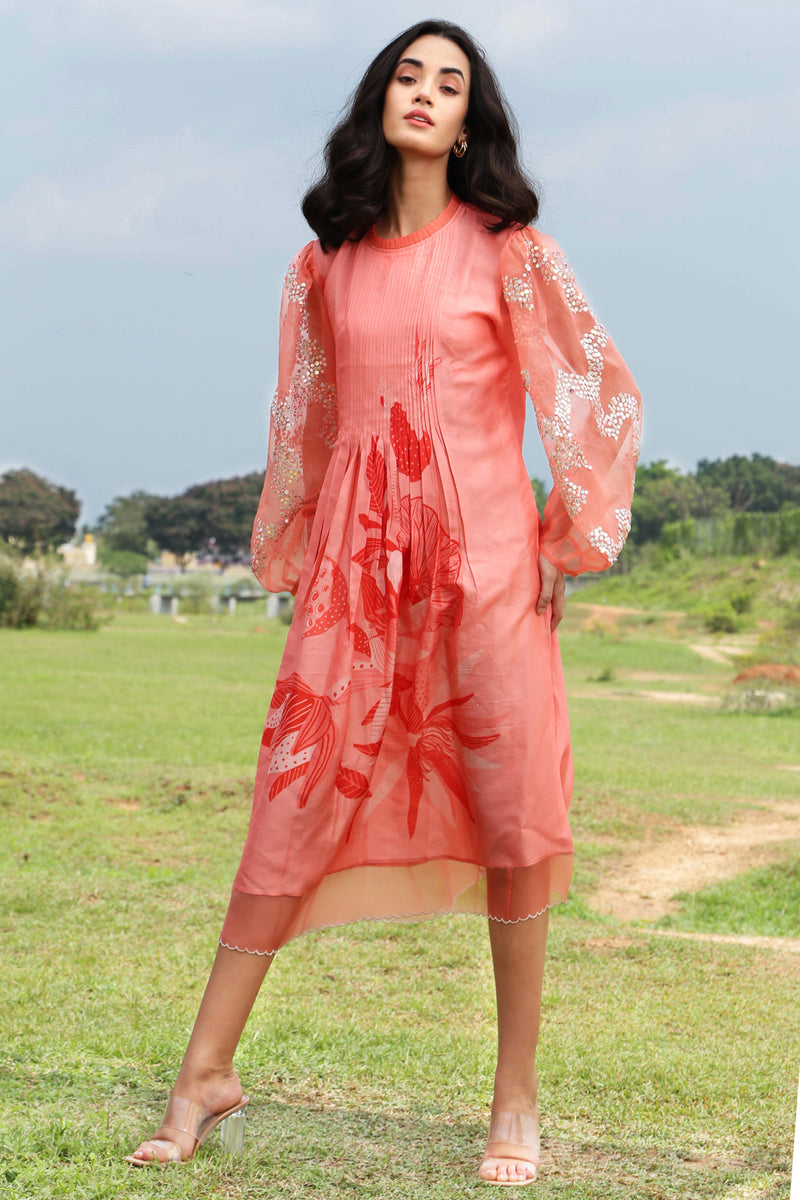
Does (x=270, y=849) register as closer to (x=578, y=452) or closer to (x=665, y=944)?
(x=578, y=452)

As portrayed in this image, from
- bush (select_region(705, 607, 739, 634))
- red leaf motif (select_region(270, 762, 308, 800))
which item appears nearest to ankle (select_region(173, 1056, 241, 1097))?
red leaf motif (select_region(270, 762, 308, 800))

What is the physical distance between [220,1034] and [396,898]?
39 cm

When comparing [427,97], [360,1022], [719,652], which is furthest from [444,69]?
[719,652]

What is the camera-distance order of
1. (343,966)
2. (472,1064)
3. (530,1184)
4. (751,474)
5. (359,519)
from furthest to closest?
(751,474), (343,966), (472,1064), (359,519), (530,1184)

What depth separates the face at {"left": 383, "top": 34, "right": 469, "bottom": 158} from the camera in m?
2.13

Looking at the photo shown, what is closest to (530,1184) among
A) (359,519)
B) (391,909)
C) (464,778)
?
(391,909)

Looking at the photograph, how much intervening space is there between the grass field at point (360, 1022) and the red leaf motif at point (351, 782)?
57 cm

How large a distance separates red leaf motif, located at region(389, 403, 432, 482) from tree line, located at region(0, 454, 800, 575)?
123 ft

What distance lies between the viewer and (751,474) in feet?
146

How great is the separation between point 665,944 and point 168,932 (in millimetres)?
1455

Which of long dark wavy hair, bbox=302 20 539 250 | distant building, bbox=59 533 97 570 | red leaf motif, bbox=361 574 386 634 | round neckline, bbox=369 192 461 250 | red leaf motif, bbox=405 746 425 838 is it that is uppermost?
distant building, bbox=59 533 97 570

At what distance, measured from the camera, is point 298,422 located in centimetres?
236

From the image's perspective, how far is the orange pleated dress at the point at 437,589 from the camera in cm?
204

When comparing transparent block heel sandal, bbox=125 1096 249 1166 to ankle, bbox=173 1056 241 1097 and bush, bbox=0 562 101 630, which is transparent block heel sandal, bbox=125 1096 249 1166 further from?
bush, bbox=0 562 101 630
